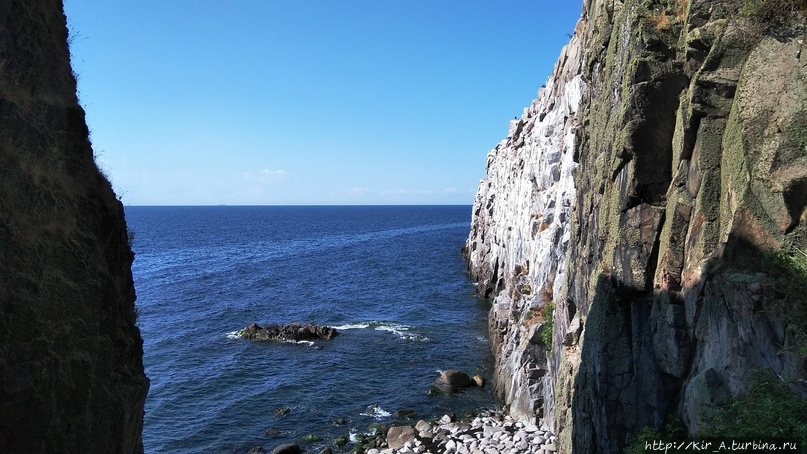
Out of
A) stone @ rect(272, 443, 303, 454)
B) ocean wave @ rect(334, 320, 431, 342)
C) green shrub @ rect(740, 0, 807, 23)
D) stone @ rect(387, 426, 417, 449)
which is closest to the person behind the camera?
green shrub @ rect(740, 0, 807, 23)

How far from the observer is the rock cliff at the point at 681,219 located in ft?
33.9

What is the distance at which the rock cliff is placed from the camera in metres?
10.3

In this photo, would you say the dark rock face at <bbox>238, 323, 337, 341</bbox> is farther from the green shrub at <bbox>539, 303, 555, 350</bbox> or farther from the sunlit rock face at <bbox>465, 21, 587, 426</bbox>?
the green shrub at <bbox>539, 303, 555, 350</bbox>

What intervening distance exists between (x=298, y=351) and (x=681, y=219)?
33036 mm

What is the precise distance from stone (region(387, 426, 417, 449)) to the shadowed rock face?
1468cm

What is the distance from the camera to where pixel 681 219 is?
12.9 m

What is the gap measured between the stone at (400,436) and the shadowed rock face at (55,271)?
1468 cm

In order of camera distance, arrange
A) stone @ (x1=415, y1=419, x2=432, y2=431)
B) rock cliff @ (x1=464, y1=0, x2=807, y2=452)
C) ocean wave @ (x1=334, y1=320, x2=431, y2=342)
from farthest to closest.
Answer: ocean wave @ (x1=334, y1=320, x2=431, y2=342)
stone @ (x1=415, y1=419, x2=432, y2=431)
rock cliff @ (x1=464, y1=0, x2=807, y2=452)

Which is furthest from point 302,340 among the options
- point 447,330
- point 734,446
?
point 734,446

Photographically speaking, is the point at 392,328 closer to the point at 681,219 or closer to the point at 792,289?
the point at 681,219

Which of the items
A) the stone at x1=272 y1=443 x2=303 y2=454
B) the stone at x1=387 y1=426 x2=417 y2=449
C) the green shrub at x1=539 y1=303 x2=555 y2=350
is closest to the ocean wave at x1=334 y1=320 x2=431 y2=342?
the stone at x1=387 y1=426 x2=417 y2=449

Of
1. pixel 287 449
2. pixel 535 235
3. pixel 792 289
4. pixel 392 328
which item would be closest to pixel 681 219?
pixel 792 289

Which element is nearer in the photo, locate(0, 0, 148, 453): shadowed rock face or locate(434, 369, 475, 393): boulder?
locate(0, 0, 148, 453): shadowed rock face

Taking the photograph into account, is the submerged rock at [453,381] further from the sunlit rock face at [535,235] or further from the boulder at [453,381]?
the sunlit rock face at [535,235]
